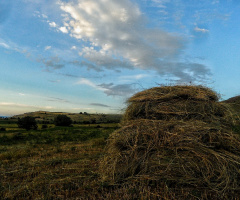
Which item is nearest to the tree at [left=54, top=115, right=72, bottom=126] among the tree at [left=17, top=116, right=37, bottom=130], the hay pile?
the tree at [left=17, top=116, right=37, bottom=130]

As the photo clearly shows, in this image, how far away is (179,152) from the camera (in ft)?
12.3

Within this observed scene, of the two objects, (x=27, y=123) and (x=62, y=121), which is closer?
(x=27, y=123)

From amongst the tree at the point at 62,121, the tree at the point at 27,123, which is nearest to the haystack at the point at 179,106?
the tree at the point at 27,123

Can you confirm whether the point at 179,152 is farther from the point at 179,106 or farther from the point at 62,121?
the point at 62,121

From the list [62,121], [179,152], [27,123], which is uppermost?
[179,152]

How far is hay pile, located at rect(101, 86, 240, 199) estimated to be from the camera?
3229 millimetres

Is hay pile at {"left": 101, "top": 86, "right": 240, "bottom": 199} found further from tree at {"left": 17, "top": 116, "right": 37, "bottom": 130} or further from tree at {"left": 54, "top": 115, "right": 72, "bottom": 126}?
tree at {"left": 54, "top": 115, "right": 72, "bottom": 126}

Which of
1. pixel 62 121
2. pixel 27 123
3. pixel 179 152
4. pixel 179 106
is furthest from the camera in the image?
pixel 62 121

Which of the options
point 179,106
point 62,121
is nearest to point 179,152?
point 179,106

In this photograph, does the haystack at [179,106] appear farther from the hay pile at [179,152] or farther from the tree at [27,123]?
the tree at [27,123]

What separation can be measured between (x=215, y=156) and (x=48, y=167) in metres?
4.63

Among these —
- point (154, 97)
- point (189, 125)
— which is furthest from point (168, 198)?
point (154, 97)

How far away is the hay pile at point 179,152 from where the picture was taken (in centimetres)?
323

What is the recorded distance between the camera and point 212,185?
3.23m
